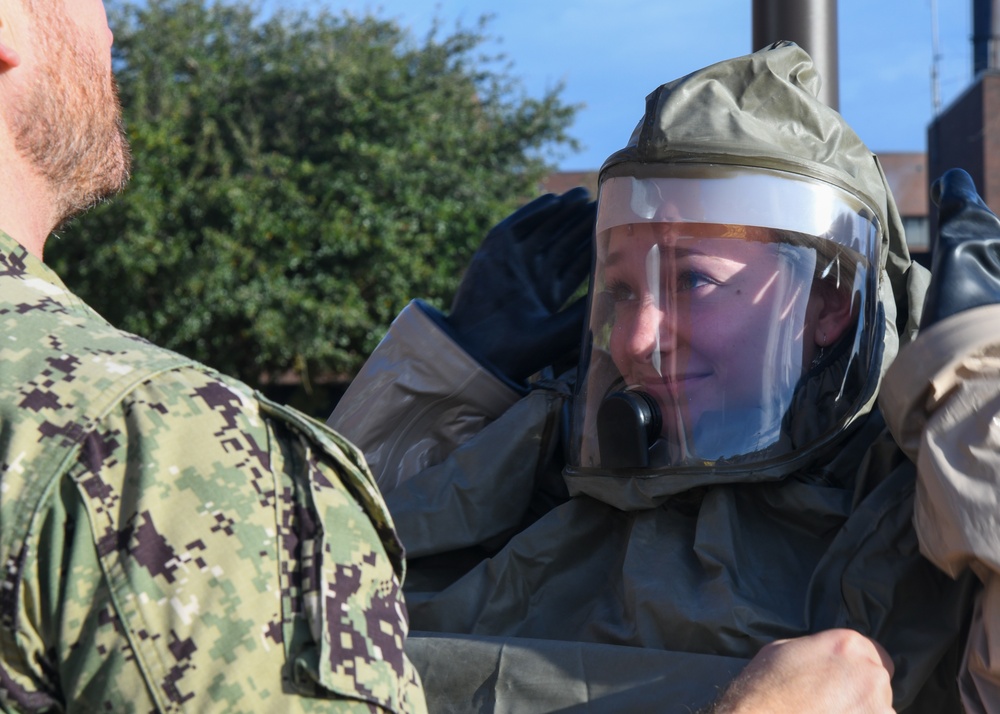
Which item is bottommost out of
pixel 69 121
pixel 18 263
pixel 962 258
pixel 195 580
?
pixel 195 580

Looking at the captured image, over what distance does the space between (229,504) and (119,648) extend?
0.18 meters

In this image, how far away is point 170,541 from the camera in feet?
3.75

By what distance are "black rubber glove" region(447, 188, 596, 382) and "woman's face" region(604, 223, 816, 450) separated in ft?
1.55

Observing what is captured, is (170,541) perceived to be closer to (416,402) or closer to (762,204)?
(762,204)

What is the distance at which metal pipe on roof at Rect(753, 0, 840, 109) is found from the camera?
9.53 ft

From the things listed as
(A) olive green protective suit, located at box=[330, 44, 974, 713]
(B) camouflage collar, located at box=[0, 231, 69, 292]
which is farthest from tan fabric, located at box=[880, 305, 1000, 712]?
(B) camouflage collar, located at box=[0, 231, 69, 292]

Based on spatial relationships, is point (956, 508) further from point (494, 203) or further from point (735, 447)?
point (494, 203)

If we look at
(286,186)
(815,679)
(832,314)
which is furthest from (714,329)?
(286,186)

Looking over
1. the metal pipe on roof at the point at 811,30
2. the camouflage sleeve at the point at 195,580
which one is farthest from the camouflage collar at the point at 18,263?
the metal pipe on roof at the point at 811,30

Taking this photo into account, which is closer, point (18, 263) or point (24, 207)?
point (18, 263)

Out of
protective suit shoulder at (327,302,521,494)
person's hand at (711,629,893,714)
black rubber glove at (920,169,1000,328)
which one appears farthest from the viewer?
protective suit shoulder at (327,302,521,494)

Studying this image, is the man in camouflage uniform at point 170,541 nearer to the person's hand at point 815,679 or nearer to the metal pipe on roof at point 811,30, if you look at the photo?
the person's hand at point 815,679

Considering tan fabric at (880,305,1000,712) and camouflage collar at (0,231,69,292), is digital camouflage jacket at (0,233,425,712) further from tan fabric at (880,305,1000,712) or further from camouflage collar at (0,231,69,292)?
tan fabric at (880,305,1000,712)

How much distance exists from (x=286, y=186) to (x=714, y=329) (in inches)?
396
